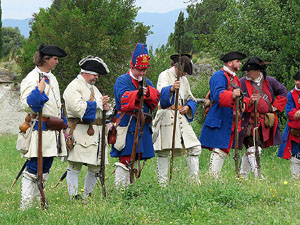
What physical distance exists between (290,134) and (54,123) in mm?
4740

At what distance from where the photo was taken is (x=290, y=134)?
9.65 m

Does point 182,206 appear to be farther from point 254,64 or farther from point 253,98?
point 254,64

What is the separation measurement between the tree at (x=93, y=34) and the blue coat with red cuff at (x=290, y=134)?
32.8 feet

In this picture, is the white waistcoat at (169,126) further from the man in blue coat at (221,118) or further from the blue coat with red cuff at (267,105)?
the blue coat with red cuff at (267,105)

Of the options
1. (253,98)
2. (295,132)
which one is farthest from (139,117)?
(295,132)

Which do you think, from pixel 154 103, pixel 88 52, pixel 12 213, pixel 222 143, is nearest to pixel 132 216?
pixel 12 213

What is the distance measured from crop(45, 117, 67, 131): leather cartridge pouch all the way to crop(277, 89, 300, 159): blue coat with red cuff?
4510mm

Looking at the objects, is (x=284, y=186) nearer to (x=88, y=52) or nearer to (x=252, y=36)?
(x=252, y=36)

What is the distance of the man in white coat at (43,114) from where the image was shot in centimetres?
681

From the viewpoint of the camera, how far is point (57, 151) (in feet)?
23.4

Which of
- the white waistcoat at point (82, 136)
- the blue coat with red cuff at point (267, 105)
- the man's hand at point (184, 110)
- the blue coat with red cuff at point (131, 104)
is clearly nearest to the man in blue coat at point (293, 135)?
the blue coat with red cuff at point (267, 105)

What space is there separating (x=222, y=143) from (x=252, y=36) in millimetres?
7767

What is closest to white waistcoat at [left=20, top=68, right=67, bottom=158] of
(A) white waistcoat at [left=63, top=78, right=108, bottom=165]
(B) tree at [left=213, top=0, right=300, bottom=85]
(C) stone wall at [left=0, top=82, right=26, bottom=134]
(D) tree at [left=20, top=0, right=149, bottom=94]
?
(A) white waistcoat at [left=63, top=78, right=108, bottom=165]

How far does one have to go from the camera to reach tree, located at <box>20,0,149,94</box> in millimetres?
18516
